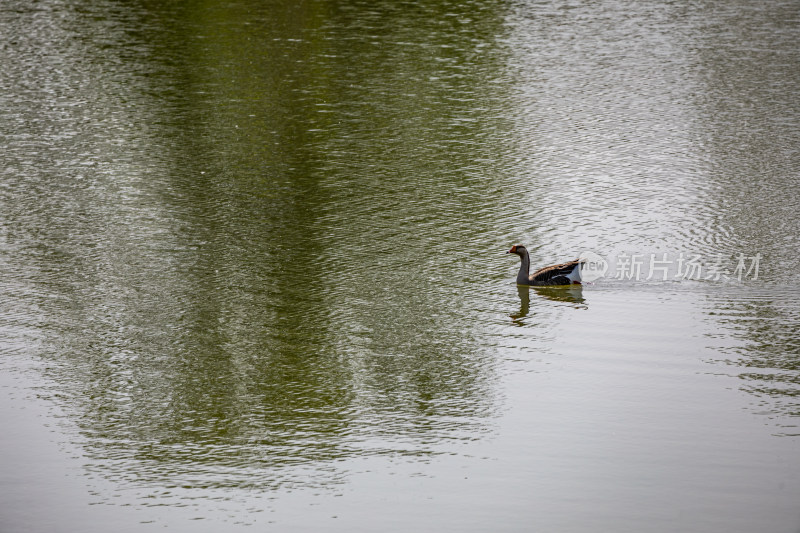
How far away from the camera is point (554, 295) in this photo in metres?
12.0

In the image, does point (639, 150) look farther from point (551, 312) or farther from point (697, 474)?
point (697, 474)

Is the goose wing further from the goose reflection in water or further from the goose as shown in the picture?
the goose reflection in water

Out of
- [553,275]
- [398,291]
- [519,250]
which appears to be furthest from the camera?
[519,250]

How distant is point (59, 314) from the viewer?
11414 mm

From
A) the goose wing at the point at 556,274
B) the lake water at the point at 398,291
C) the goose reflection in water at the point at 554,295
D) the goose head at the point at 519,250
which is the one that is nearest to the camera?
the lake water at the point at 398,291

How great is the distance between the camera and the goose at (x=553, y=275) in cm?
1202

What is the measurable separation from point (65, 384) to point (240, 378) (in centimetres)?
160

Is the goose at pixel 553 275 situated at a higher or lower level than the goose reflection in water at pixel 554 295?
higher

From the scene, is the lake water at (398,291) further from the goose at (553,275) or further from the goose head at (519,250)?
the goose head at (519,250)

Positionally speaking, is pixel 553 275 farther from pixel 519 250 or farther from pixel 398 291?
pixel 398 291

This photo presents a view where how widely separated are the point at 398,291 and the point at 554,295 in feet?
5.75

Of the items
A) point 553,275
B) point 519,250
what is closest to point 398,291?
point 519,250

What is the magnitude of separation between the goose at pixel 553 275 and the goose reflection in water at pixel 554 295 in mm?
74

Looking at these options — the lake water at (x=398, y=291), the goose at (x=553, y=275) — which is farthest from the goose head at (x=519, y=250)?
the lake water at (x=398, y=291)
